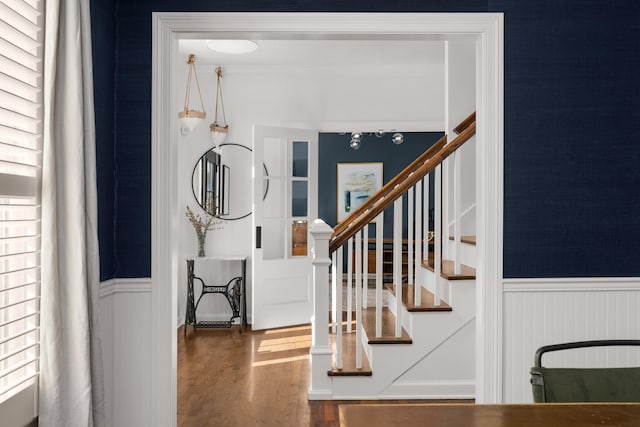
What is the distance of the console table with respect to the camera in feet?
17.7

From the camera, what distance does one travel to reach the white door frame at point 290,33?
91.6 inches

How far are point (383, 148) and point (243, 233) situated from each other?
4455 millimetres

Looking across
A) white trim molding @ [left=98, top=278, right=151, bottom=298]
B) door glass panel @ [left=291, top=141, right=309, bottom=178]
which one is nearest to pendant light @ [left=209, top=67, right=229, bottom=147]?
door glass panel @ [left=291, top=141, right=309, bottom=178]

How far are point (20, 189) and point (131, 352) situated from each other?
0.99m

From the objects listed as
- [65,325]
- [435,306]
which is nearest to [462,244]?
[435,306]

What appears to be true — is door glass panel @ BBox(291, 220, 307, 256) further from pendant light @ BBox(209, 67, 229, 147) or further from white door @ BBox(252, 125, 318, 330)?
pendant light @ BBox(209, 67, 229, 147)

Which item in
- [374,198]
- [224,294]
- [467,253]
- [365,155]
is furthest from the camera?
[365,155]

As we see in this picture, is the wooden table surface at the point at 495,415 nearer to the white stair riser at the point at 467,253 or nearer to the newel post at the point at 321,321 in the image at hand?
the newel post at the point at 321,321

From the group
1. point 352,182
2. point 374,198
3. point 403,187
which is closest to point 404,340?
point 403,187

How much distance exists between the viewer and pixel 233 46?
502 centimetres

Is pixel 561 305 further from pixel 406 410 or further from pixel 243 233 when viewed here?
pixel 243 233

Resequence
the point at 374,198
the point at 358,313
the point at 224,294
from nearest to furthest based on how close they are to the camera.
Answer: the point at 358,313
the point at 374,198
the point at 224,294

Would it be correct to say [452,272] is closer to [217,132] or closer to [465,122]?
[465,122]

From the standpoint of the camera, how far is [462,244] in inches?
156
